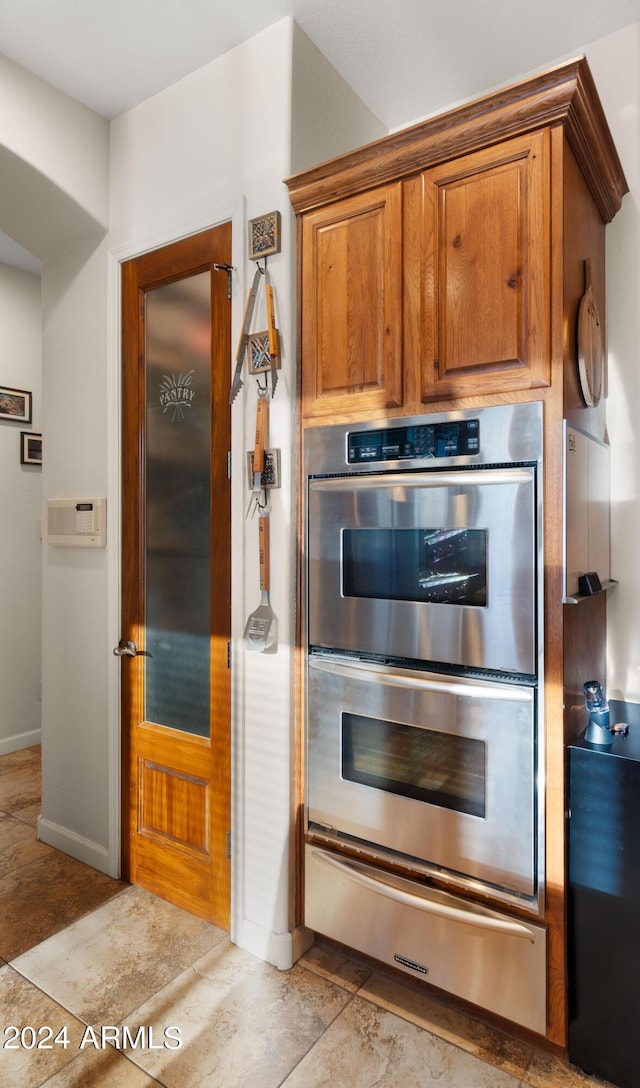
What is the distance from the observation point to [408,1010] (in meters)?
1.73

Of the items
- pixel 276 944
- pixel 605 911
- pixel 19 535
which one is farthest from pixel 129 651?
pixel 19 535

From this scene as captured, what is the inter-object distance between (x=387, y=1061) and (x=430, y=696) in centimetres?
93

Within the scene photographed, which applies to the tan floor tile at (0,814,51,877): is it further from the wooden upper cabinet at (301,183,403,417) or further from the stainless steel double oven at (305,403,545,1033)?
the wooden upper cabinet at (301,183,403,417)

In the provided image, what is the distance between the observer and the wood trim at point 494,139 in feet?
4.78

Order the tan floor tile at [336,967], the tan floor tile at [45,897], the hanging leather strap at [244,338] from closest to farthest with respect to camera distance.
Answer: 1. the tan floor tile at [336,967]
2. the hanging leather strap at [244,338]
3. the tan floor tile at [45,897]

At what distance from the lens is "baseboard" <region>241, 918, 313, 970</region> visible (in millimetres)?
1889

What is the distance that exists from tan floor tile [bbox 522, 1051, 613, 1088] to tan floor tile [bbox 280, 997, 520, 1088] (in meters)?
0.06

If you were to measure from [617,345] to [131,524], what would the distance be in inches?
71.0

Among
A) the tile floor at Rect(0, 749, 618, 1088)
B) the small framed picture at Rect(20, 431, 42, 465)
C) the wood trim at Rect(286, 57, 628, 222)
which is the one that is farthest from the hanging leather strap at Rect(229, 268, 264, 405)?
the small framed picture at Rect(20, 431, 42, 465)

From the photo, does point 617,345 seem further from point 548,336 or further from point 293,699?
point 293,699

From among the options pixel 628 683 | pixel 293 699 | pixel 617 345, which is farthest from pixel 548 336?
pixel 293 699

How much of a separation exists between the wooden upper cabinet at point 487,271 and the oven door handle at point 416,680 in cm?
75

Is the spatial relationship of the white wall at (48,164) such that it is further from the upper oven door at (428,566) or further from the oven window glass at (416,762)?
the oven window glass at (416,762)

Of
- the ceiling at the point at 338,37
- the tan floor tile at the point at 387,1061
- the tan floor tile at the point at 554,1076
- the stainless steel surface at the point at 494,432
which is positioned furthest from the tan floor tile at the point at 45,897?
the ceiling at the point at 338,37
